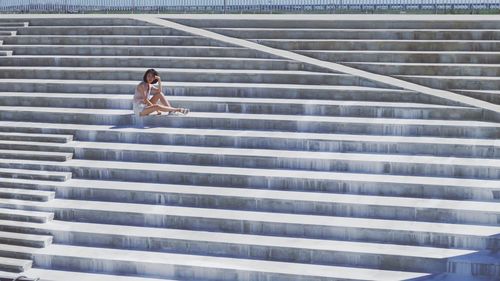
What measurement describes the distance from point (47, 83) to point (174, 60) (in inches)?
84.3

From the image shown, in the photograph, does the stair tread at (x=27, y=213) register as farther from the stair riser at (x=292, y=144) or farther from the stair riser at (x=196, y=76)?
the stair riser at (x=196, y=76)

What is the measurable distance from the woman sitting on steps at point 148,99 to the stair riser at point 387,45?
2567mm

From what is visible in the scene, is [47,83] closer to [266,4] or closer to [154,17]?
[154,17]

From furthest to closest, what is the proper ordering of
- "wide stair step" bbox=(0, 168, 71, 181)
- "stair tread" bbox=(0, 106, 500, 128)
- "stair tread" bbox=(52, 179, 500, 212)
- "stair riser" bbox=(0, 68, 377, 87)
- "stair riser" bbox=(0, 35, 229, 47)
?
"stair riser" bbox=(0, 35, 229, 47), "stair riser" bbox=(0, 68, 377, 87), "wide stair step" bbox=(0, 168, 71, 181), "stair tread" bbox=(0, 106, 500, 128), "stair tread" bbox=(52, 179, 500, 212)

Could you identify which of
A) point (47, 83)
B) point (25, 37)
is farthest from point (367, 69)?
point (25, 37)

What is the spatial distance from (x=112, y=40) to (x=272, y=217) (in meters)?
5.95

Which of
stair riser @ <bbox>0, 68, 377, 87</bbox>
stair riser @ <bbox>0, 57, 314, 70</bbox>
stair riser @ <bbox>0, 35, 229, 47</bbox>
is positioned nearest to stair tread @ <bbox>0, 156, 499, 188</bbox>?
stair riser @ <bbox>0, 68, 377, 87</bbox>

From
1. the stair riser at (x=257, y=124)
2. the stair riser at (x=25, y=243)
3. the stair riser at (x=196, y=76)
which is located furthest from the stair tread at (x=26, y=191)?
the stair riser at (x=196, y=76)

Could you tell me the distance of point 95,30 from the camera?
15.3 metres

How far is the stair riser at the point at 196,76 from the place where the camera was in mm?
12867

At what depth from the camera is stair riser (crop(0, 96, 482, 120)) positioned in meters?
11.7

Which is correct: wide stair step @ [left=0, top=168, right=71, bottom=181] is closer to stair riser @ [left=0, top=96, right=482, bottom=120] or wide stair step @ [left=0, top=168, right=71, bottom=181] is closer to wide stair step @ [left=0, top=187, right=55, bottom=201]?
wide stair step @ [left=0, top=187, right=55, bottom=201]

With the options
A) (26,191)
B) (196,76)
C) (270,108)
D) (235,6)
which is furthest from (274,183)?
(235,6)

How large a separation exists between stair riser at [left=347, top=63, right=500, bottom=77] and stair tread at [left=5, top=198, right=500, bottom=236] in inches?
143
